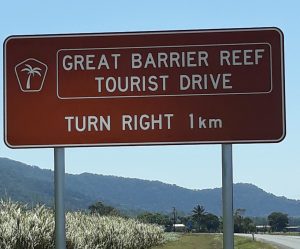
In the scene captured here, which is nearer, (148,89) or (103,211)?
(148,89)

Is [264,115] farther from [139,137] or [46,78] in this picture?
[46,78]

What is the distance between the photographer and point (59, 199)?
6652 millimetres

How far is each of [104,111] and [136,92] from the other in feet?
1.13

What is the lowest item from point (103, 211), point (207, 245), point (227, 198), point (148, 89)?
point (207, 245)

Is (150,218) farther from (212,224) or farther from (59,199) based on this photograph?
(59,199)

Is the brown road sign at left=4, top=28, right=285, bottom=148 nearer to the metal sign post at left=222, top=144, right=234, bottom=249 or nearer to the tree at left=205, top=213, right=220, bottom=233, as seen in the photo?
the metal sign post at left=222, top=144, right=234, bottom=249

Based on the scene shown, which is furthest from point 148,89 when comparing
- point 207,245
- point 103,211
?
point 103,211

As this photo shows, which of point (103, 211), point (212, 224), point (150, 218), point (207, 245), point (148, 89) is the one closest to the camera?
point (148, 89)

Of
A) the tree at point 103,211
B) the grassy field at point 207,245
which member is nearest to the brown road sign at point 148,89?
the tree at point 103,211

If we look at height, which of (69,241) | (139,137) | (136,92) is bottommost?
(69,241)

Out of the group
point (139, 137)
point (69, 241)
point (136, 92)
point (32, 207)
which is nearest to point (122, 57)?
point (136, 92)

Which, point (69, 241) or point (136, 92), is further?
point (69, 241)

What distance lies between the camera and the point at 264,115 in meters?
6.55

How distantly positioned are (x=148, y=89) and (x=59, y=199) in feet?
4.29
